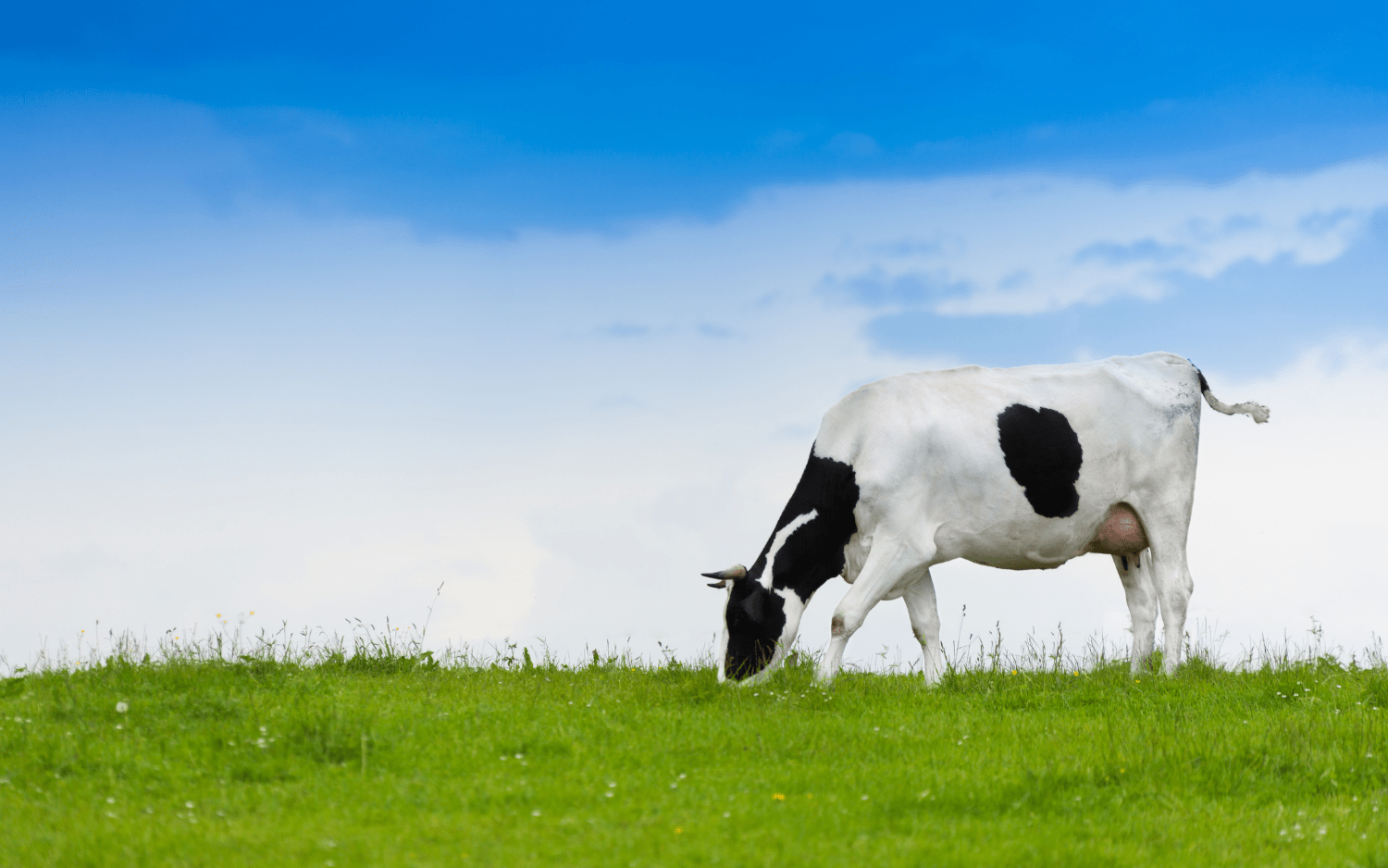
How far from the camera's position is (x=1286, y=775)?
28.1ft

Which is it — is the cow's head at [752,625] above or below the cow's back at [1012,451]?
→ below

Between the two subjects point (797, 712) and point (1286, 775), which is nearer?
point (1286, 775)

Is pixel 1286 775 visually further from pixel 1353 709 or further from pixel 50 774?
pixel 50 774

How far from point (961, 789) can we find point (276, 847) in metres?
4.18

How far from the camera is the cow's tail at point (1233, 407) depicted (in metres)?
13.9

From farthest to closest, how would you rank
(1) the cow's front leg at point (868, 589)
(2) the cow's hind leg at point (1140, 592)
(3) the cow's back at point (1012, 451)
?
(2) the cow's hind leg at point (1140, 592) → (3) the cow's back at point (1012, 451) → (1) the cow's front leg at point (868, 589)

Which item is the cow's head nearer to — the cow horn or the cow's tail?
the cow horn

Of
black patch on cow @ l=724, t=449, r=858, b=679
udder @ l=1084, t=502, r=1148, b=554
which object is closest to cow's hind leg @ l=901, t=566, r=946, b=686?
black patch on cow @ l=724, t=449, r=858, b=679

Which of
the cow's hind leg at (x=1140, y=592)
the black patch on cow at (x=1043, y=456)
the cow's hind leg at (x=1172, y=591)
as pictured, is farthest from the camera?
the cow's hind leg at (x=1140, y=592)

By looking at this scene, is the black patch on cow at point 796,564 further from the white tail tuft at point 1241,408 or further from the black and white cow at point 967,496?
the white tail tuft at point 1241,408

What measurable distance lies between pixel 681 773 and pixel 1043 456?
6.13 m

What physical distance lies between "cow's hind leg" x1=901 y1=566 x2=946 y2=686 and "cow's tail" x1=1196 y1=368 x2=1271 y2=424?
4144mm

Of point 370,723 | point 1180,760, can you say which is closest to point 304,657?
point 370,723

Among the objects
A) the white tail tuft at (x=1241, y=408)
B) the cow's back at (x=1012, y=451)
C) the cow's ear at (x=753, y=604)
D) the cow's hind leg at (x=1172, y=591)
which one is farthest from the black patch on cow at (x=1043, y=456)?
the cow's ear at (x=753, y=604)
